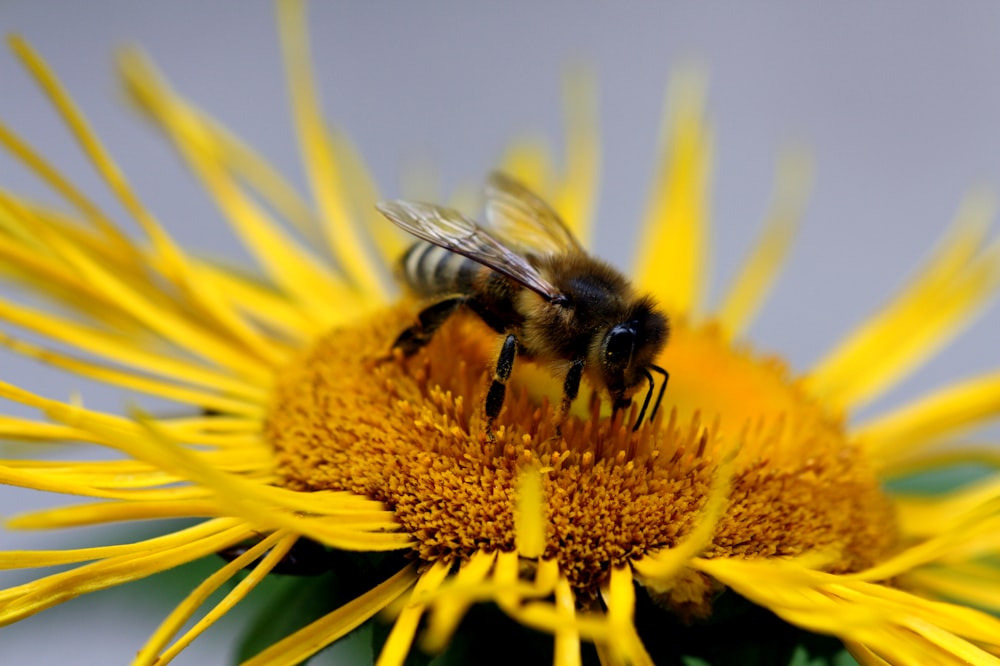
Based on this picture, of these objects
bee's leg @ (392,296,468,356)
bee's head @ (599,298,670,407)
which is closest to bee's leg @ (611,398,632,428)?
bee's head @ (599,298,670,407)

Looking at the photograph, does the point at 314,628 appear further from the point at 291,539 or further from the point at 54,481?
the point at 54,481

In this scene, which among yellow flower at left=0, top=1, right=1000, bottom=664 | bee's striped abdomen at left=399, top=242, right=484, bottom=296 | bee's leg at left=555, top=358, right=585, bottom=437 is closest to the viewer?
yellow flower at left=0, top=1, right=1000, bottom=664

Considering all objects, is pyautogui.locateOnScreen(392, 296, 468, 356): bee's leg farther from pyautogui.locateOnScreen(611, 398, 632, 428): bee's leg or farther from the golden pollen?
pyautogui.locateOnScreen(611, 398, 632, 428): bee's leg

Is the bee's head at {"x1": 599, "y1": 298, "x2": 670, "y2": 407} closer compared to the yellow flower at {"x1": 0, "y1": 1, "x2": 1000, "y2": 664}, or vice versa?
the yellow flower at {"x1": 0, "y1": 1, "x2": 1000, "y2": 664}

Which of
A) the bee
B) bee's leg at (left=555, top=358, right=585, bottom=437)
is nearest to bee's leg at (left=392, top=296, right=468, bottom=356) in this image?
the bee

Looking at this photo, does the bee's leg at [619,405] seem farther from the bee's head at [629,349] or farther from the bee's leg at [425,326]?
the bee's leg at [425,326]

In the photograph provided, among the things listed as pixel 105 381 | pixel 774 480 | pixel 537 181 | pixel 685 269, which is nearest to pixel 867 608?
pixel 774 480

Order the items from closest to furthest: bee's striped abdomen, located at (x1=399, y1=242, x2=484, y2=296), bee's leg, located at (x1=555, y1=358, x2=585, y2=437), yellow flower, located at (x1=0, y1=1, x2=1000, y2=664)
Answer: yellow flower, located at (x1=0, y1=1, x2=1000, y2=664), bee's leg, located at (x1=555, y1=358, x2=585, y2=437), bee's striped abdomen, located at (x1=399, y1=242, x2=484, y2=296)

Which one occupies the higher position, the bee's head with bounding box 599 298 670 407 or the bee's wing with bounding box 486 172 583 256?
the bee's wing with bounding box 486 172 583 256
